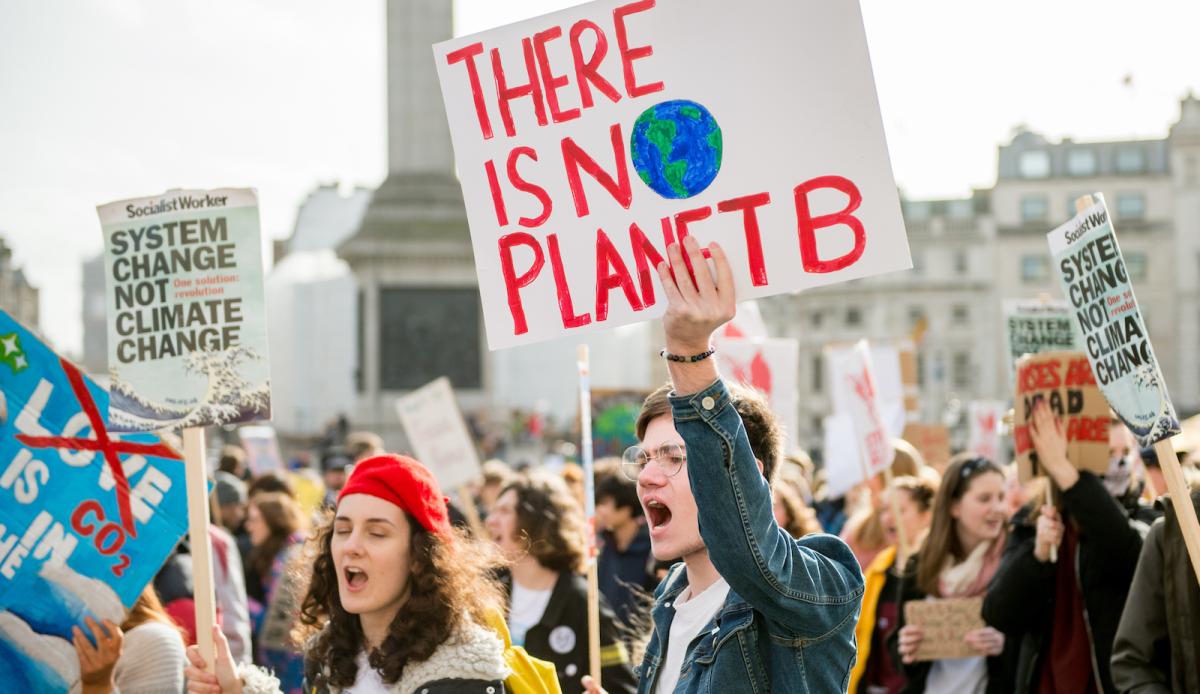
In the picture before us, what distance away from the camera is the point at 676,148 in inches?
127

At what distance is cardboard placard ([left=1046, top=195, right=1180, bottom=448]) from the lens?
3.86 meters

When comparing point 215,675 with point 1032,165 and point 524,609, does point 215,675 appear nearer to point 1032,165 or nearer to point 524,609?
point 524,609

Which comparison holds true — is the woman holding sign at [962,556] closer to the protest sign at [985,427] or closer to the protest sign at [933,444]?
the protest sign at [933,444]

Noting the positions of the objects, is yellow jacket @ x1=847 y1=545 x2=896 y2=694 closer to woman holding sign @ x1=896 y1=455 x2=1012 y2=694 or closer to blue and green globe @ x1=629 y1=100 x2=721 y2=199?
woman holding sign @ x1=896 y1=455 x2=1012 y2=694

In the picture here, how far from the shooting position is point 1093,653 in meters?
4.91

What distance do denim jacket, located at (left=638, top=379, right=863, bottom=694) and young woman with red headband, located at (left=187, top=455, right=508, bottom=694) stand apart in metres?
0.83

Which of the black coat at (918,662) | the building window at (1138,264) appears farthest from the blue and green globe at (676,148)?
the building window at (1138,264)

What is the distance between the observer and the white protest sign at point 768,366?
9562 millimetres

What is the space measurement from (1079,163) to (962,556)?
7435 centimetres

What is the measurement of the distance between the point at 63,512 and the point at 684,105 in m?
2.32

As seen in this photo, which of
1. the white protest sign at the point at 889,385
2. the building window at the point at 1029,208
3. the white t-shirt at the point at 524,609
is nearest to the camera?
the white t-shirt at the point at 524,609

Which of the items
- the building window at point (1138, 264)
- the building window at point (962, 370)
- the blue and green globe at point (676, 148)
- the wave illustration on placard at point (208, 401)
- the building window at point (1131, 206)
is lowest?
the wave illustration on placard at point (208, 401)

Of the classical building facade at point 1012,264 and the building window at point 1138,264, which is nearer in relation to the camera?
the classical building facade at point 1012,264

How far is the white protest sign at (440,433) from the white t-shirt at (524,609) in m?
4.65
